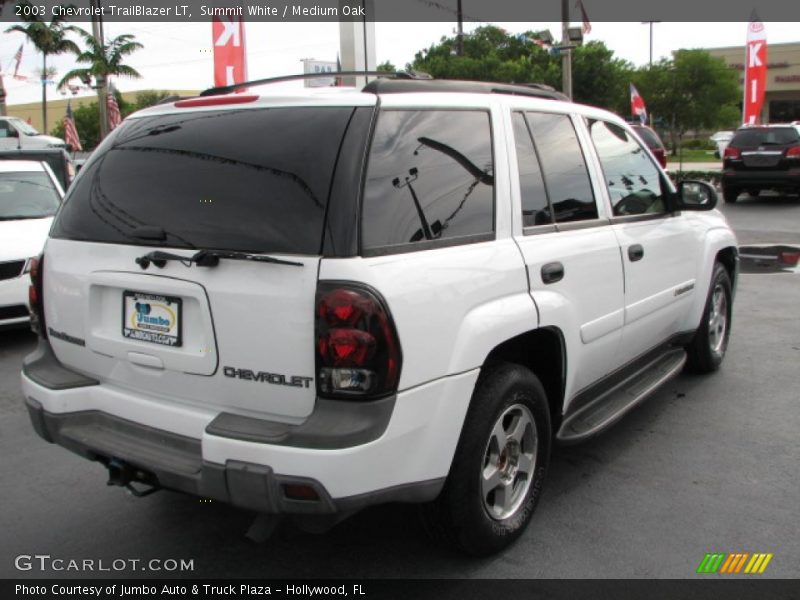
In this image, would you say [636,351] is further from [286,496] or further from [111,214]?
[111,214]

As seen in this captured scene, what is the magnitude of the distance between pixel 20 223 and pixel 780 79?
6452 centimetres

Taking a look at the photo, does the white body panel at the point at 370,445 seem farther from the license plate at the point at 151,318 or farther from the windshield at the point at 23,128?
the windshield at the point at 23,128

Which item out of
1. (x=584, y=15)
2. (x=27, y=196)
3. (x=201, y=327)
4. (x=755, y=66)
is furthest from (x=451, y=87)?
(x=755, y=66)

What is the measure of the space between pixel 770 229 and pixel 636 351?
10941 millimetres

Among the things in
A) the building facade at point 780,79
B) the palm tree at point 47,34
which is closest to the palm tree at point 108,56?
the palm tree at point 47,34

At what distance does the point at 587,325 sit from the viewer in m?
3.51

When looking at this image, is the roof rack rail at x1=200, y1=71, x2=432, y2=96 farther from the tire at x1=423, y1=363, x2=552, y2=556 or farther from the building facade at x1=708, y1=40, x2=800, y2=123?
the building facade at x1=708, y1=40, x2=800, y2=123

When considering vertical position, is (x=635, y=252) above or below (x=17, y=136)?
below

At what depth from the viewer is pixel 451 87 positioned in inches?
122

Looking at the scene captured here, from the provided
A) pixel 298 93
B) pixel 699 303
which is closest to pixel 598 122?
pixel 699 303

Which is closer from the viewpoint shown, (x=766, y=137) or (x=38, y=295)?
(x=38, y=295)

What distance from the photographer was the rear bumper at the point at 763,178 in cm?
1650

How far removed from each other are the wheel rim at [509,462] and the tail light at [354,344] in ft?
2.29

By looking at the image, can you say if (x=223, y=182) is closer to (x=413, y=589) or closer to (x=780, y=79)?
(x=413, y=589)
